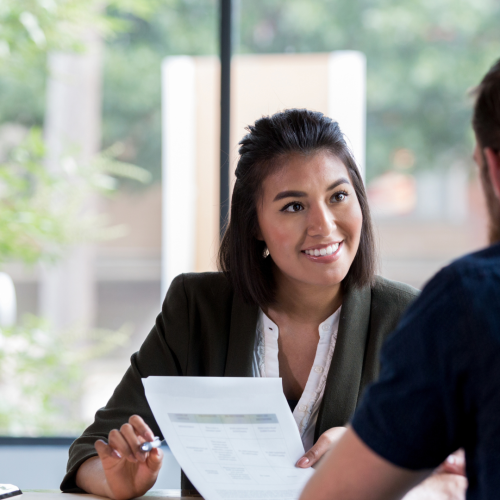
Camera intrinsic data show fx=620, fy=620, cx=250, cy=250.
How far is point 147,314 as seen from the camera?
144 inches

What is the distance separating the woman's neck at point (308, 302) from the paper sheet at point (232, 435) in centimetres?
49

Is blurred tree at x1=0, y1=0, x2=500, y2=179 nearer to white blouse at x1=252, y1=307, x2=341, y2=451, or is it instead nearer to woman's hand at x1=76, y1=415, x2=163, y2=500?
white blouse at x1=252, y1=307, x2=341, y2=451

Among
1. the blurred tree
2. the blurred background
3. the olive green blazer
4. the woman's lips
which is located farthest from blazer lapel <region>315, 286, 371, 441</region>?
the blurred tree

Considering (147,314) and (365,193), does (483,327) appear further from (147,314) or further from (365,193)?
(147,314)

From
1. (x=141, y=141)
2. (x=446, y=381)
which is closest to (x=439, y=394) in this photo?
(x=446, y=381)

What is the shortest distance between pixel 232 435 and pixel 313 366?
16.7 inches

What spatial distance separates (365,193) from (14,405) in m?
2.20

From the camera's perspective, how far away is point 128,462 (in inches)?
44.9

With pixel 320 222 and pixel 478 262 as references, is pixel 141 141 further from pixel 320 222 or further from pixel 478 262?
pixel 478 262

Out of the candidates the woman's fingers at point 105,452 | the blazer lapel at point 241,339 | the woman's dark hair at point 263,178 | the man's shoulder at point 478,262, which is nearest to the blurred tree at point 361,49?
the woman's dark hair at point 263,178

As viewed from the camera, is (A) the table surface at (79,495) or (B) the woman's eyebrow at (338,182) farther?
(B) the woman's eyebrow at (338,182)

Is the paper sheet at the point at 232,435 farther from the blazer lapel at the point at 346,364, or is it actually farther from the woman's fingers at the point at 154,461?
the blazer lapel at the point at 346,364

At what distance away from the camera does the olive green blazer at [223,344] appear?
1.33m

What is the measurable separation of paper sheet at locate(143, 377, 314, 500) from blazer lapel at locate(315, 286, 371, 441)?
0.25 meters
